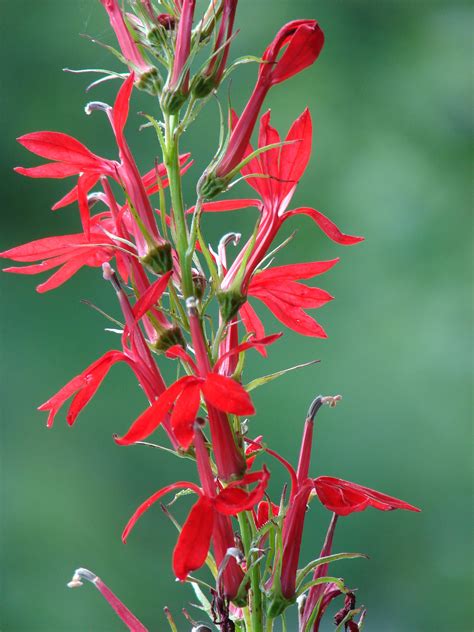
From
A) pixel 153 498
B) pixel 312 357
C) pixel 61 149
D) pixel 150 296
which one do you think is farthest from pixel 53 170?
pixel 312 357

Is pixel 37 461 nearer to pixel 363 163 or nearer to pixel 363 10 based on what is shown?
A: pixel 363 163

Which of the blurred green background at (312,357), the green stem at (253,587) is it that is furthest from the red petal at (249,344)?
the blurred green background at (312,357)

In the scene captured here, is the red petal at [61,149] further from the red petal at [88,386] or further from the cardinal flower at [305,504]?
the cardinal flower at [305,504]

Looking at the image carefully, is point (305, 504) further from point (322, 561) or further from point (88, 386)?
point (88, 386)

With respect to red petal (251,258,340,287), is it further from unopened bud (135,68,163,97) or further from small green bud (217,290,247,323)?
unopened bud (135,68,163,97)

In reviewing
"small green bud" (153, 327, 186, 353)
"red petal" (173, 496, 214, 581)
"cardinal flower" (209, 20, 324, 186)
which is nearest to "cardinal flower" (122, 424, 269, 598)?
"red petal" (173, 496, 214, 581)
